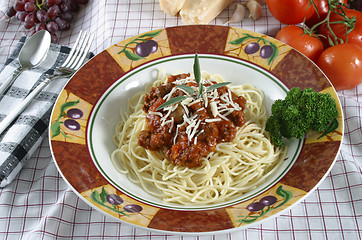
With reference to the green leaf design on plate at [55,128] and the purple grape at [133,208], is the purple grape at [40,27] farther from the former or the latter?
the purple grape at [133,208]

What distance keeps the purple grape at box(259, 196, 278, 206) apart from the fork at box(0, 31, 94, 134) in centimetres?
273

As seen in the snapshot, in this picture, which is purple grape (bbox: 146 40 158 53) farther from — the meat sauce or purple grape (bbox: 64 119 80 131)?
purple grape (bbox: 64 119 80 131)

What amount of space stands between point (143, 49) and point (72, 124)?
4.09ft

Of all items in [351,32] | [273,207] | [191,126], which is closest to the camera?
[273,207]

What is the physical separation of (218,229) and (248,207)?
331 millimetres

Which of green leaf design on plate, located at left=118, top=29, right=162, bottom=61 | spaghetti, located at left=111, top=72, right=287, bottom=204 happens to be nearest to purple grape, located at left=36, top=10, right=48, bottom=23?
green leaf design on plate, located at left=118, top=29, right=162, bottom=61

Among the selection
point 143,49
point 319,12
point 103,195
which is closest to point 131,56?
point 143,49

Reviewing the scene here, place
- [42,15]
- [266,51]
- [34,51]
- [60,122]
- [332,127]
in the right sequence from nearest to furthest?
[332,127] < [60,122] < [266,51] < [34,51] < [42,15]

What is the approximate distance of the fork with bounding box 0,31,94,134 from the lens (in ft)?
13.4

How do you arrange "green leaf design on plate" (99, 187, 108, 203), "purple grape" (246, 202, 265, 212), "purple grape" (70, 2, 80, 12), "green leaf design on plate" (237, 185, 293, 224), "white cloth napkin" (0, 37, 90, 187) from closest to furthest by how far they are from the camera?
"green leaf design on plate" (237, 185, 293, 224) < "purple grape" (246, 202, 265, 212) < "green leaf design on plate" (99, 187, 108, 203) < "white cloth napkin" (0, 37, 90, 187) < "purple grape" (70, 2, 80, 12)

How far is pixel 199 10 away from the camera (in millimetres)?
5211

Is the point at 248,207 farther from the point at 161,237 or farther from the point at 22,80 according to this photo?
the point at 22,80

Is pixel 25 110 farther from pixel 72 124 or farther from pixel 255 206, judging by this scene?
pixel 255 206

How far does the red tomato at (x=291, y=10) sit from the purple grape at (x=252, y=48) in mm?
1035
